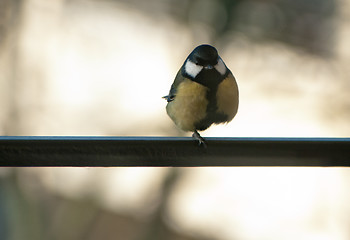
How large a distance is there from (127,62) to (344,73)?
1265 millimetres

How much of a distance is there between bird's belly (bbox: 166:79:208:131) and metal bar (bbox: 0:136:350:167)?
577mm

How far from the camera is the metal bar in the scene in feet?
2.96

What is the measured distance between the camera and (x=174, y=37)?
302 centimetres

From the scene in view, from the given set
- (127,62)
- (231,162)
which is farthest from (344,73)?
(231,162)

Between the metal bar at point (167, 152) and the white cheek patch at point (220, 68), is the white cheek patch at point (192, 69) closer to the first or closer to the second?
the white cheek patch at point (220, 68)

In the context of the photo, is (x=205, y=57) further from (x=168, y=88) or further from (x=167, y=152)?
Answer: (x=168, y=88)

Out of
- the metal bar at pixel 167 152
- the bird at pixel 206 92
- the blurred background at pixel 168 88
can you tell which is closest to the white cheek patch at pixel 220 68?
the bird at pixel 206 92

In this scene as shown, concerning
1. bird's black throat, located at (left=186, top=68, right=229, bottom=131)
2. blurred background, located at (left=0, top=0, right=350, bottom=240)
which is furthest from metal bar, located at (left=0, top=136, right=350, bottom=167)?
blurred background, located at (left=0, top=0, right=350, bottom=240)

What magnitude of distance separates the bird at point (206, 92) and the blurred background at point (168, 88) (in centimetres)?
134

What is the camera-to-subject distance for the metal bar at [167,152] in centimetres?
90

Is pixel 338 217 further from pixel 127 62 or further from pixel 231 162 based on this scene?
pixel 231 162

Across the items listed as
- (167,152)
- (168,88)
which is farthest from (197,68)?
(168,88)

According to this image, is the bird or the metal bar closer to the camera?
the metal bar

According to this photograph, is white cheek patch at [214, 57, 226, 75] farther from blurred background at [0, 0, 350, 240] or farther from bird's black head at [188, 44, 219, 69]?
blurred background at [0, 0, 350, 240]
